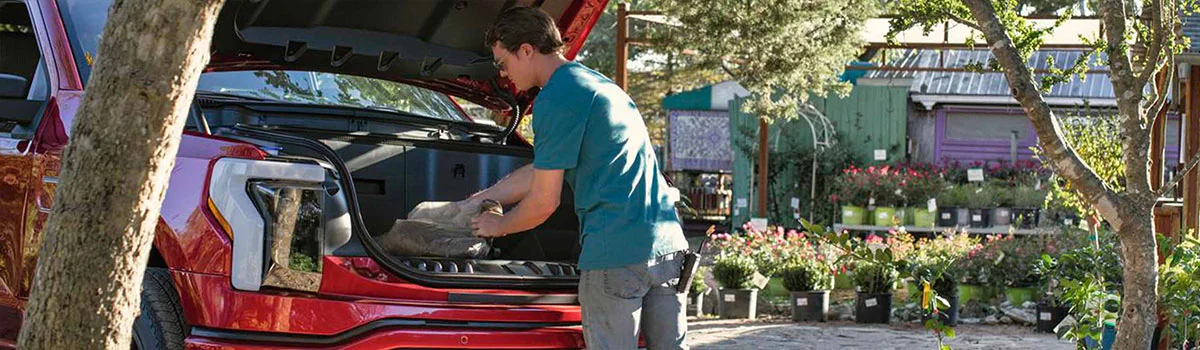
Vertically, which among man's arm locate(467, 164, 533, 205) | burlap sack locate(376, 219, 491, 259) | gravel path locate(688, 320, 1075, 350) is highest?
man's arm locate(467, 164, 533, 205)

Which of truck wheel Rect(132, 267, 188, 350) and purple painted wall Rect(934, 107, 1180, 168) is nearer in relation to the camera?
truck wheel Rect(132, 267, 188, 350)

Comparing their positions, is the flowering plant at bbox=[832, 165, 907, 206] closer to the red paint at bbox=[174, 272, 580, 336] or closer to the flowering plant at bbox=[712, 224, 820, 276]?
the flowering plant at bbox=[712, 224, 820, 276]

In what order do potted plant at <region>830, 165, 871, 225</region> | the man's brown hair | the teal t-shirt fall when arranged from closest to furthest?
the teal t-shirt < the man's brown hair < potted plant at <region>830, 165, 871, 225</region>

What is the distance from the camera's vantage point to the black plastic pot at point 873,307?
10.9 metres

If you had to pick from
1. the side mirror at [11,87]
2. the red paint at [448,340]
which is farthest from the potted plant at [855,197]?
the side mirror at [11,87]

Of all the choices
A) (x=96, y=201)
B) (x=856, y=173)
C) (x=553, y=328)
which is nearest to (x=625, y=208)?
(x=553, y=328)

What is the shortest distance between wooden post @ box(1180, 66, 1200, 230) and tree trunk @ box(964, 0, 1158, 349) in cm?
281

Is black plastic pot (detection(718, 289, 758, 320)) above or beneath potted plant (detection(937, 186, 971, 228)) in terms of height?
beneath

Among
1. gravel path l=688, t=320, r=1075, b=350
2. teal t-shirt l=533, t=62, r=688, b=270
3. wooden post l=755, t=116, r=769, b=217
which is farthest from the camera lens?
wooden post l=755, t=116, r=769, b=217

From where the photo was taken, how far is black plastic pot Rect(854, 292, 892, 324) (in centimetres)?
1094

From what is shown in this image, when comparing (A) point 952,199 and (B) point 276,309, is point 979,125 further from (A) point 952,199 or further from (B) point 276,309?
(B) point 276,309

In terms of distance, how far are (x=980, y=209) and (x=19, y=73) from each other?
527 inches

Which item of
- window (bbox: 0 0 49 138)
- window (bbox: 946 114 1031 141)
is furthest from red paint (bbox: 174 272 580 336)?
window (bbox: 946 114 1031 141)

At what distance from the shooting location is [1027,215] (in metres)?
17.0
